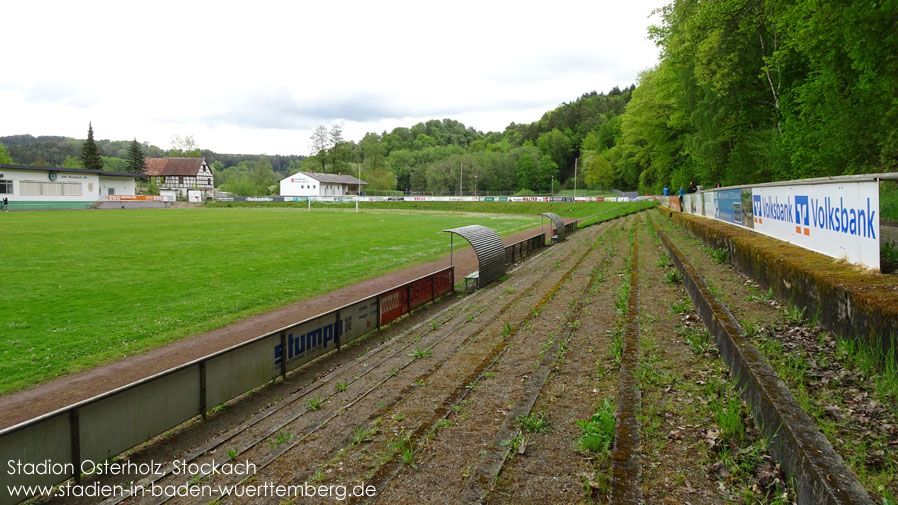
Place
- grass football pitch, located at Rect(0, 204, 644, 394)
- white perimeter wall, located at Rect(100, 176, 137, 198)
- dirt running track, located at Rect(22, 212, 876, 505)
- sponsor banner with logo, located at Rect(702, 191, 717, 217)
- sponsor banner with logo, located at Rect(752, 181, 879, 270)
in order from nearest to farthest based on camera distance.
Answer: dirt running track, located at Rect(22, 212, 876, 505) → sponsor banner with logo, located at Rect(752, 181, 879, 270) → grass football pitch, located at Rect(0, 204, 644, 394) → sponsor banner with logo, located at Rect(702, 191, 717, 217) → white perimeter wall, located at Rect(100, 176, 137, 198)

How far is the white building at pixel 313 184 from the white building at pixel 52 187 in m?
39.6

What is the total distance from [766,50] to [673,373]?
92.7 ft

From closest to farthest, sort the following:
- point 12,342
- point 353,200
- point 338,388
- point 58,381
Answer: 1. point 338,388
2. point 58,381
3. point 12,342
4. point 353,200

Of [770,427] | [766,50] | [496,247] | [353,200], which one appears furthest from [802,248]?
[353,200]

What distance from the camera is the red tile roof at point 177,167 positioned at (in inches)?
4572

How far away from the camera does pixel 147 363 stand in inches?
386

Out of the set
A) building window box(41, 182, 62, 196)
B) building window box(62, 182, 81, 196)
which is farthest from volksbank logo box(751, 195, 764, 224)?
building window box(62, 182, 81, 196)

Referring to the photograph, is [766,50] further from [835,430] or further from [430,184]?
[430,184]

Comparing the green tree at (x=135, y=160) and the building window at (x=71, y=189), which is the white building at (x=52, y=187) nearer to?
the building window at (x=71, y=189)

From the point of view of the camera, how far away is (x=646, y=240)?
22.2 meters

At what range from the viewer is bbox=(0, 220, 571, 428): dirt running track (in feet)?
25.8

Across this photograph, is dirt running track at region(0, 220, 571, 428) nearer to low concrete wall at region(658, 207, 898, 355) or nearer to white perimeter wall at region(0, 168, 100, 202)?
low concrete wall at region(658, 207, 898, 355)

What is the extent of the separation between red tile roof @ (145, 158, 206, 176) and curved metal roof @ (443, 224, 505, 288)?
380 ft

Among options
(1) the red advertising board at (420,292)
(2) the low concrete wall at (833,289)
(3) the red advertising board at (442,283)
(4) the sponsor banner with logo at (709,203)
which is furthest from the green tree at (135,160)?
(2) the low concrete wall at (833,289)
